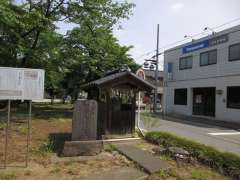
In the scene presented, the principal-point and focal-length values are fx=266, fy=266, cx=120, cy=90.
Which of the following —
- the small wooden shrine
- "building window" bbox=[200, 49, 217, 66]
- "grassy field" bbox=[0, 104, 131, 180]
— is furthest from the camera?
"building window" bbox=[200, 49, 217, 66]

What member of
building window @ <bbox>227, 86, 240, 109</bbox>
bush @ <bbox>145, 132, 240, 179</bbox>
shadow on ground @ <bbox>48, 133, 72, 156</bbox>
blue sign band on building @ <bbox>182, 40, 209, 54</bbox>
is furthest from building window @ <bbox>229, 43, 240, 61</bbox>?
shadow on ground @ <bbox>48, 133, 72, 156</bbox>

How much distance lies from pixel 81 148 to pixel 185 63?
18358 millimetres

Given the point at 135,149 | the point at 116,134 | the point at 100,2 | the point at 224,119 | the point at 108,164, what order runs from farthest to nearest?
the point at 224,119 → the point at 100,2 → the point at 116,134 → the point at 135,149 → the point at 108,164

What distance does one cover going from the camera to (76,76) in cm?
2248

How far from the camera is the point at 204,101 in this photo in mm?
21703

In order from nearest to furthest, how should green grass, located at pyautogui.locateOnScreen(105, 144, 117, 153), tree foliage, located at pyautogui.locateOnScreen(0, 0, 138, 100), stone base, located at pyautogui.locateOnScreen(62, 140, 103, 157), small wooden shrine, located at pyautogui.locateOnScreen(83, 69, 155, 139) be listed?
stone base, located at pyautogui.locateOnScreen(62, 140, 103, 157) → green grass, located at pyautogui.locateOnScreen(105, 144, 117, 153) → small wooden shrine, located at pyautogui.locateOnScreen(83, 69, 155, 139) → tree foliage, located at pyautogui.locateOnScreen(0, 0, 138, 100)

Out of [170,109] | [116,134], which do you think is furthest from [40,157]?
[170,109]

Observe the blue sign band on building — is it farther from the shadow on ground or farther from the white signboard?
the white signboard

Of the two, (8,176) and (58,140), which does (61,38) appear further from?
(8,176)

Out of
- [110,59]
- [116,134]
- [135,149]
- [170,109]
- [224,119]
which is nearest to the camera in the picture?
[135,149]

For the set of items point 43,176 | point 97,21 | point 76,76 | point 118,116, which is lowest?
point 43,176

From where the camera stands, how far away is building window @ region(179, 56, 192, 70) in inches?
914

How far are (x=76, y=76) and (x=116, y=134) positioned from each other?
1352 centimetres

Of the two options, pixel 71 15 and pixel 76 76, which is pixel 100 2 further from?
pixel 76 76
